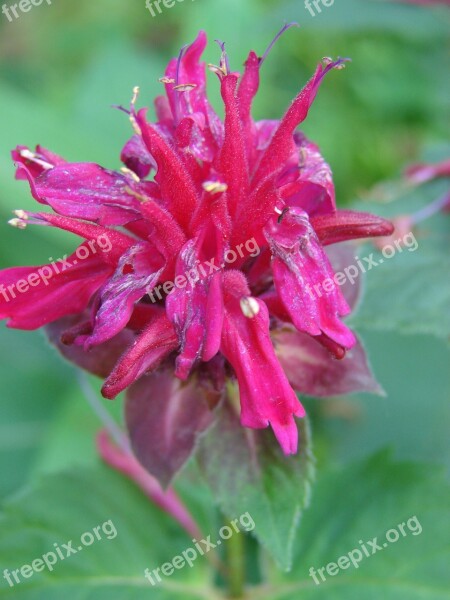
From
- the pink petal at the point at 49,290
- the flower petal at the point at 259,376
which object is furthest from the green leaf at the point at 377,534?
the pink petal at the point at 49,290

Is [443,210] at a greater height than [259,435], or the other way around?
[259,435]

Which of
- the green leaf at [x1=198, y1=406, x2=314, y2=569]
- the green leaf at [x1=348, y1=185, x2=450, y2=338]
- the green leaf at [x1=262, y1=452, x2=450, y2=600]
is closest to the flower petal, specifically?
the green leaf at [x1=198, y1=406, x2=314, y2=569]

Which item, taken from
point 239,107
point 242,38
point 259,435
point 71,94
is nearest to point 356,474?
point 259,435

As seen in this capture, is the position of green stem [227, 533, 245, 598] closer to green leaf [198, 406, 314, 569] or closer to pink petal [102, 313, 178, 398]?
green leaf [198, 406, 314, 569]

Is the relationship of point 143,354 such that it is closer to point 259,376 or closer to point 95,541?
point 259,376

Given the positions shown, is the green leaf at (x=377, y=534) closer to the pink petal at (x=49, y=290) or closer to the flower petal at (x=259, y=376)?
the flower petal at (x=259, y=376)

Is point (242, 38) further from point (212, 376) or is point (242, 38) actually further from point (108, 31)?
point (212, 376)

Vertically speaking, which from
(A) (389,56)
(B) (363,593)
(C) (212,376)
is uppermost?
(C) (212,376)
